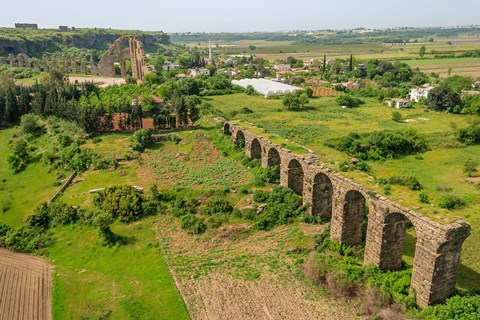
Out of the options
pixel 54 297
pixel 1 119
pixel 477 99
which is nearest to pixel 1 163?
pixel 1 119

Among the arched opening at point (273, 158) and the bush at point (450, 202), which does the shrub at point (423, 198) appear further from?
the arched opening at point (273, 158)

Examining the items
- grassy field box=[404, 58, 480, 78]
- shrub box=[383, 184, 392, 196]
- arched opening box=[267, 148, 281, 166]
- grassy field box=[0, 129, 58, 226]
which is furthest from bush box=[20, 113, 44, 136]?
grassy field box=[404, 58, 480, 78]

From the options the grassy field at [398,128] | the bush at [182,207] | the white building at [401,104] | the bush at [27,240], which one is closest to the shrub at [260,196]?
the bush at [182,207]

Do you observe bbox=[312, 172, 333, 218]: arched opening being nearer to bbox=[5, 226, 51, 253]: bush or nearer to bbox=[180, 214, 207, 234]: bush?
bbox=[180, 214, 207, 234]: bush

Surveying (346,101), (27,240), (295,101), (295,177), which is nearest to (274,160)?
(295,177)

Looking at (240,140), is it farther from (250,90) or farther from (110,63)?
(110,63)

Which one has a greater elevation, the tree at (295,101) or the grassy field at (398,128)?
the tree at (295,101)

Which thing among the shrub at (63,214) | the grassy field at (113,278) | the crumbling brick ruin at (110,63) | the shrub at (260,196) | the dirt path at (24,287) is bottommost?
the dirt path at (24,287)
